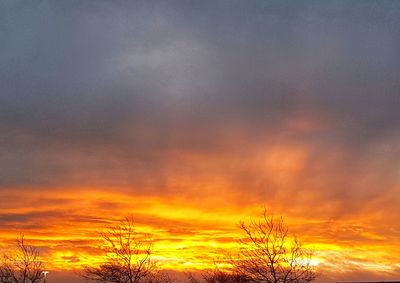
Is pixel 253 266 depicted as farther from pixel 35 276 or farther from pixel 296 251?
pixel 35 276

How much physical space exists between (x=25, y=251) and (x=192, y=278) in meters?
31.5

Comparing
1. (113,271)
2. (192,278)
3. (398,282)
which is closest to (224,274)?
(192,278)

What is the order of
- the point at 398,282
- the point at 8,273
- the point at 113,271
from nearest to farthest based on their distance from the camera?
the point at 113,271 → the point at 8,273 → the point at 398,282

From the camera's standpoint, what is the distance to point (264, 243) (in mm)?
33656

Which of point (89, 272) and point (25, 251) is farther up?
point (25, 251)

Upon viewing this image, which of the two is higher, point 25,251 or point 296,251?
point 25,251

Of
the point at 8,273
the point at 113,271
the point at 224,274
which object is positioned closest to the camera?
the point at 113,271

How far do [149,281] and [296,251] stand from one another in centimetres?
2485

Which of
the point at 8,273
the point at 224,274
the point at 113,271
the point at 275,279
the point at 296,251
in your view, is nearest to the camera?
the point at 275,279

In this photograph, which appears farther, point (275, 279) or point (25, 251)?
point (25, 251)

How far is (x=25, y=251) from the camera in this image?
2100 inches

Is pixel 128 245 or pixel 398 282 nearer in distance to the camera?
pixel 128 245

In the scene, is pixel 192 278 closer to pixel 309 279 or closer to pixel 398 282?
pixel 398 282

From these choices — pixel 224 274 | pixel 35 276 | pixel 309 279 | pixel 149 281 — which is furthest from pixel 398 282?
pixel 35 276
